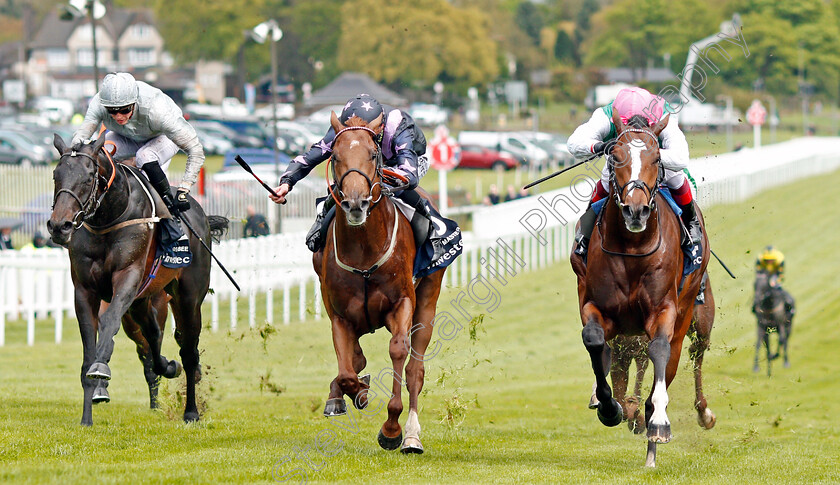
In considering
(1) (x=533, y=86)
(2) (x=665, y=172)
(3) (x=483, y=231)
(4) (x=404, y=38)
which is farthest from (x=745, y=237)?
(1) (x=533, y=86)

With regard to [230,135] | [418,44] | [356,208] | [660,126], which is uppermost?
[418,44]

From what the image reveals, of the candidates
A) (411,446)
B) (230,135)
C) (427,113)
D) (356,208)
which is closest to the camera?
(356,208)

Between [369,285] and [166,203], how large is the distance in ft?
7.60

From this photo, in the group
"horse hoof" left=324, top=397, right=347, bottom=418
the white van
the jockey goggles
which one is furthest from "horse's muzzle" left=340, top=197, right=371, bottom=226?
the white van

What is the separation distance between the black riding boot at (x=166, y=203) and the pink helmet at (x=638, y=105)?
11.3 feet

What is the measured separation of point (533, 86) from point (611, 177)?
71192 millimetres

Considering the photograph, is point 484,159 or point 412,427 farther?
point 484,159

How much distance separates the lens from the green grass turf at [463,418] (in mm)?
7340

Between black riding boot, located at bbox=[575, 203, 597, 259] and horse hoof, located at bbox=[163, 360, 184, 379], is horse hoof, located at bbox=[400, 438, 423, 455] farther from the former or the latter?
horse hoof, located at bbox=[163, 360, 184, 379]

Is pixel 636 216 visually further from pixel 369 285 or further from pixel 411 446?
pixel 411 446

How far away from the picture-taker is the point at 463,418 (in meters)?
9.12

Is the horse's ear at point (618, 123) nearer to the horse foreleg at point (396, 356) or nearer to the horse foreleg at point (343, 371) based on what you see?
the horse foreleg at point (396, 356)

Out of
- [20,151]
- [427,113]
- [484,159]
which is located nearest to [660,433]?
[20,151]

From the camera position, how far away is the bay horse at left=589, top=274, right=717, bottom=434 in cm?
909
